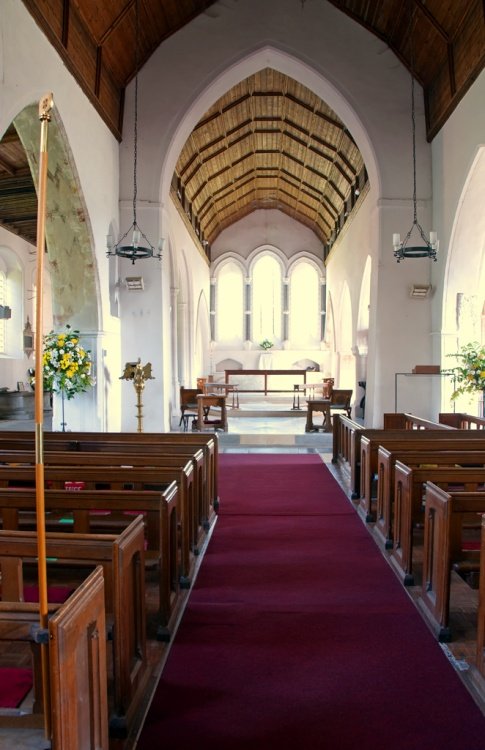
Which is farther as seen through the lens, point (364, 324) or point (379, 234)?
point (364, 324)

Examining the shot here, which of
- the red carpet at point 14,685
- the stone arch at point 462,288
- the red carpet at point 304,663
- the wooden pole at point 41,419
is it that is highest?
the stone arch at point 462,288

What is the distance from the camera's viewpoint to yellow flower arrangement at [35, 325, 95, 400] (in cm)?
678

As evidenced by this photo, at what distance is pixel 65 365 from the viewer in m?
6.76

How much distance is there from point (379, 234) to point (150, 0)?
4.50 m

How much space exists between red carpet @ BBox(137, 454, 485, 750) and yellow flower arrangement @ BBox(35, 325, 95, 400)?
12.1 ft

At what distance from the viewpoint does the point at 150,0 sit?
7.64 metres

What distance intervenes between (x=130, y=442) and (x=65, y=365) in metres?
2.56

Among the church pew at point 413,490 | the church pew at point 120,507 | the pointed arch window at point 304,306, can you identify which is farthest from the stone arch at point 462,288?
the pointed arch window at point 304,306

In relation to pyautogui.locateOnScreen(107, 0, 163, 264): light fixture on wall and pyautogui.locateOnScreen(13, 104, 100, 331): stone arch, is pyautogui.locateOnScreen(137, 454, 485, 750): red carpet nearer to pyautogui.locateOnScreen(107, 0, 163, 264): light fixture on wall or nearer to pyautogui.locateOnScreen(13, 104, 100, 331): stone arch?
pyautogui.locateOnScreen(107, 0, 163, 264): light fixture on wall

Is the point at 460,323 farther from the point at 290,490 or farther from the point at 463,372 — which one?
the point at 290,490

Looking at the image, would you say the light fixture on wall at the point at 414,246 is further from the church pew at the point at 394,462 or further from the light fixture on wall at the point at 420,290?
the church pew at the point at 394,462

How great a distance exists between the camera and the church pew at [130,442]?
14.2 feet

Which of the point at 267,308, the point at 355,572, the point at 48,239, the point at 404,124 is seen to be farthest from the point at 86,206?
the point at 267,308

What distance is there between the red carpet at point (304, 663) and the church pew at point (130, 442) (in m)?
0.77
